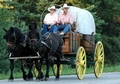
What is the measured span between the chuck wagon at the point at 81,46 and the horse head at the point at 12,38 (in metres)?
2.26

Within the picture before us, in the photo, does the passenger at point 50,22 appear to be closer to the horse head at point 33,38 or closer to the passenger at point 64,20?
the passenger at point 64,20

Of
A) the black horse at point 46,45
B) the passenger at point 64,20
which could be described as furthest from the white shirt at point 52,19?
the black horse at point 46,45

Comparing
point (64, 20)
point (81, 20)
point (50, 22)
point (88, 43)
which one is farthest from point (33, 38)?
point (88, 43)

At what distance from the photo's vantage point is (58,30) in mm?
18875

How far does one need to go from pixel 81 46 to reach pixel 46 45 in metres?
2.56

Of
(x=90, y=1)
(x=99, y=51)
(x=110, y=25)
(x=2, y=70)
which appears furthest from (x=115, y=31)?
(x=99, y=51)

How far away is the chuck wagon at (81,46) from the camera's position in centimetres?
1848

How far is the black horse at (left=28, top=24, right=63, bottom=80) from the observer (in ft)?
55.1

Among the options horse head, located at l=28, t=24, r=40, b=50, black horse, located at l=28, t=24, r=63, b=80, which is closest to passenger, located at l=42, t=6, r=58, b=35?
black horse, located at l=28, t=24, r=63, b=80

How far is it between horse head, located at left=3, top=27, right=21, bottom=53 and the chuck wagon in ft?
7.40

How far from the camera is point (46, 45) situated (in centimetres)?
1733

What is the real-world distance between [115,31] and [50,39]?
26360 mm

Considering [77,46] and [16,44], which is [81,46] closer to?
[77,46]

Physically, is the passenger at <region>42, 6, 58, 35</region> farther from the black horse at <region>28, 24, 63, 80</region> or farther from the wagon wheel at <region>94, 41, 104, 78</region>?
the wagon wheel at <region>94, 41, 104, 78</region>
